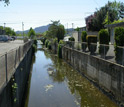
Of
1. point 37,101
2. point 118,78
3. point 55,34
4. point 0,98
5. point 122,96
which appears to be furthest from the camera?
point 55,34

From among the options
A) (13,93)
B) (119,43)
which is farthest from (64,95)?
(13,93)

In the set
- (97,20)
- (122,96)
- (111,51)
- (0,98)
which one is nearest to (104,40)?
(111,51)

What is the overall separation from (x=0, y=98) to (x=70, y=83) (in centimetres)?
1018

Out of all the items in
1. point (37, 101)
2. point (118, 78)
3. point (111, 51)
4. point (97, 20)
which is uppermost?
point (97, 20)

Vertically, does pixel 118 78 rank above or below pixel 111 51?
below

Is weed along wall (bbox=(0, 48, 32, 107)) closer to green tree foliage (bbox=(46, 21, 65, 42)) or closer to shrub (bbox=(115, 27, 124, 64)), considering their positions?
shrub (bbox=(115, 27, 124, 64))

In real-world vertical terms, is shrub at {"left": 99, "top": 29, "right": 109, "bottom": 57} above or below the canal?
above

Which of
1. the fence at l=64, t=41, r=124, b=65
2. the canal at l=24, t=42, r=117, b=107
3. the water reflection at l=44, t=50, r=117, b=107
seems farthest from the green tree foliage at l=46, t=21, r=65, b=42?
the water reflection at l=44, t=50, r=117, b=107

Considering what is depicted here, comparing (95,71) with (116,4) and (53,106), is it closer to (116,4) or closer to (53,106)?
(53,106)

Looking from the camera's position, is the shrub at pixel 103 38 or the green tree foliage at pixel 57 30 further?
the green tree foliage at pixel 57 30

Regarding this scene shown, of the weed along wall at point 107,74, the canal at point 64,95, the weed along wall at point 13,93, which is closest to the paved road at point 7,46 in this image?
the canal at point 64,95

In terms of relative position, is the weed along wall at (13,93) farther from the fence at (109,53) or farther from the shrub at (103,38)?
the shrub at (103,38)

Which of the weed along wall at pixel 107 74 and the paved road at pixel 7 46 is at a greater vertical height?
the paved road at pixel 7 46

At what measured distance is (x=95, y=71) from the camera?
42.9 ft
